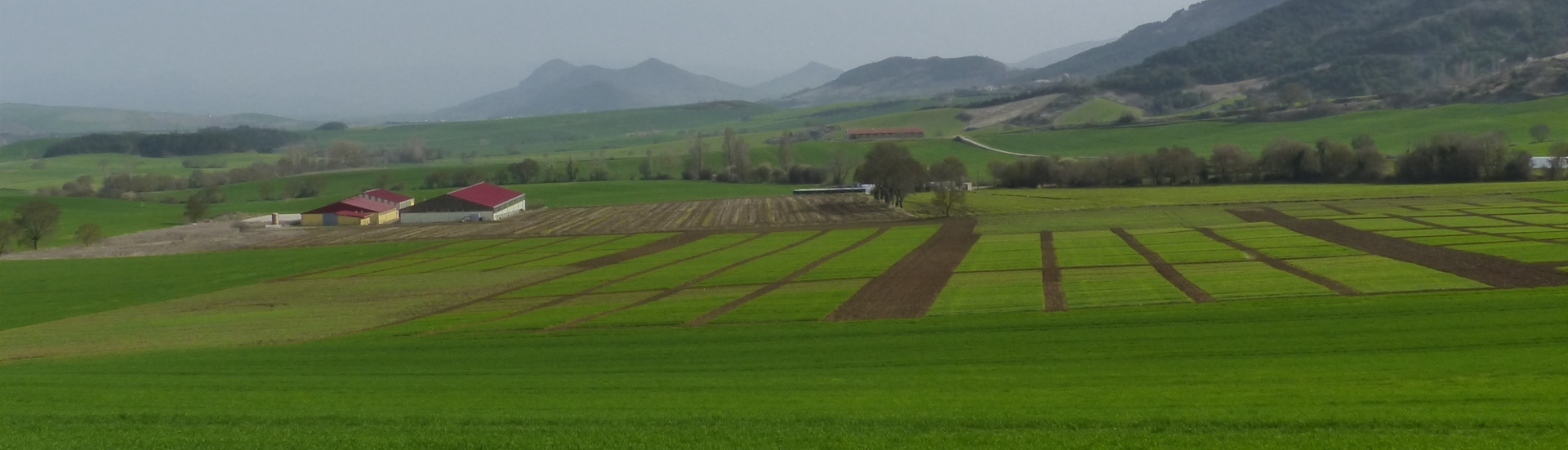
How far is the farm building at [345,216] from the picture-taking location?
11881 centimetres

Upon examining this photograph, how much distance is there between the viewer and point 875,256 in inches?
2623

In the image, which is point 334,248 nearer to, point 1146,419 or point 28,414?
point 28,414

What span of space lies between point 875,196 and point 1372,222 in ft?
179

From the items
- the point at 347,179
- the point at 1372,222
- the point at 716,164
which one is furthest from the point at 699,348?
the point at 347,179

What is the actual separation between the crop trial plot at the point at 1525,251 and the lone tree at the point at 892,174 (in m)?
60.7

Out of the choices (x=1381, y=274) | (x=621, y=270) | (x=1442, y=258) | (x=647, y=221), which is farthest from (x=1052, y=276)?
(x=647, y=221)

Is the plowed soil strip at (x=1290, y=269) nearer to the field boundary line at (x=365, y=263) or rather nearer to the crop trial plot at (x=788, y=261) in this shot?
the crop trial plot at (x=788, y=261)

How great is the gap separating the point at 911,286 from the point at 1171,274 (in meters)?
12.8

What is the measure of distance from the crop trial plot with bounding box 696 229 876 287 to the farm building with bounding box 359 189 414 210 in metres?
73.9

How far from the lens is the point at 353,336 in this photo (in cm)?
4294

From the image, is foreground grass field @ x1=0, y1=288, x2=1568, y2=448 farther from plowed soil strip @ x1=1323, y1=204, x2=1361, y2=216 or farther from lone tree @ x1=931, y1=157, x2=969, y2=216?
lone tree @ x1=931, y1=157, x2=969, y2=216

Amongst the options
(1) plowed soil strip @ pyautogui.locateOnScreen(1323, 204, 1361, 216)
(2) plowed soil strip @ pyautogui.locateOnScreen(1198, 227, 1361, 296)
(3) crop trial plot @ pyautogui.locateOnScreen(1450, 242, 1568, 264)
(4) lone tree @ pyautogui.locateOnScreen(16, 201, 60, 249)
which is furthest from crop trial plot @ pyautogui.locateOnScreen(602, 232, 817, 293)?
(4) lone tree @ pyautogui.locateOnScreen(16, 201, 60, 249)

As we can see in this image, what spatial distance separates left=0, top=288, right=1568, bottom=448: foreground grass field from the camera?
845 inches

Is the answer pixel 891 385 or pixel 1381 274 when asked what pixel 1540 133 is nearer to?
pixel 1381 274
